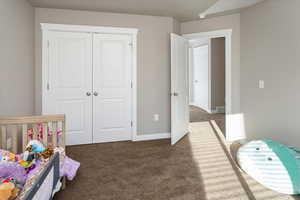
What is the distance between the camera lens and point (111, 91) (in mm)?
3861

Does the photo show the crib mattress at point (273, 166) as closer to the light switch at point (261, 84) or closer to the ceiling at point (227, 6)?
the light switch at point (261, 84)

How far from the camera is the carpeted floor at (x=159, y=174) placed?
2102mm

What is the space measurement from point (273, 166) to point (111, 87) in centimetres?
275

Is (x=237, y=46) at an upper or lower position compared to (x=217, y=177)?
upper

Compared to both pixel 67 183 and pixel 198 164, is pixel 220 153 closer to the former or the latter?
pixel 198 164

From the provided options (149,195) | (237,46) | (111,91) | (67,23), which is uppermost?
(67,23)

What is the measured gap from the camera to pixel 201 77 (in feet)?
25.7

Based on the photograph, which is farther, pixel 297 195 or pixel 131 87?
pixel 131 87

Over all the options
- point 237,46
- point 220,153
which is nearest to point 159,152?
point 220,153

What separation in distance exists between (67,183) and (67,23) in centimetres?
259

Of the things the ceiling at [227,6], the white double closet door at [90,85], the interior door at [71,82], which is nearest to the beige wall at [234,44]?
the ceiling at [227,6]

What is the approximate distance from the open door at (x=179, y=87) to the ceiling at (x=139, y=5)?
0.45 metres

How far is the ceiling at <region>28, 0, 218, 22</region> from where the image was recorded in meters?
3.25

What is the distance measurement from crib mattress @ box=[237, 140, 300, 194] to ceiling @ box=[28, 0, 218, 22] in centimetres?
227
